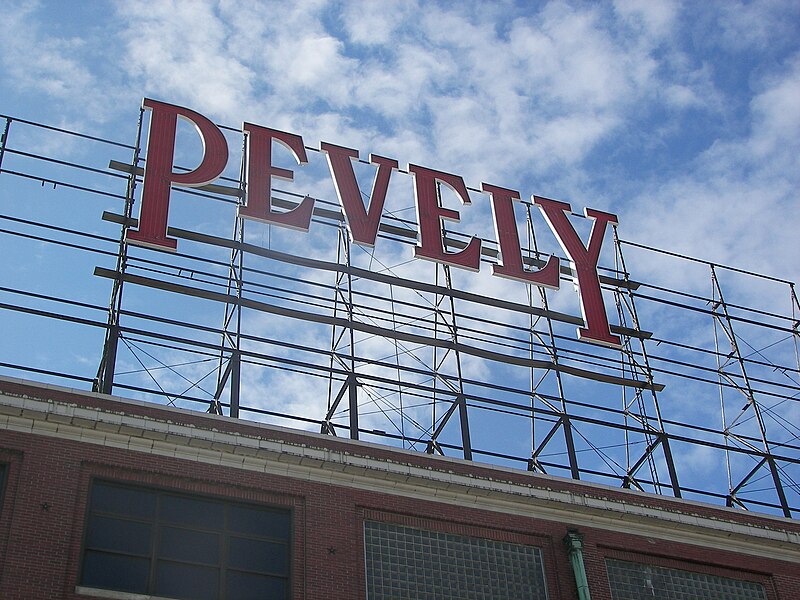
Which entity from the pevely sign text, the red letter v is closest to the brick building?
the pevely sign text

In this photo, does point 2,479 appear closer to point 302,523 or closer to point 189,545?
point 189,545

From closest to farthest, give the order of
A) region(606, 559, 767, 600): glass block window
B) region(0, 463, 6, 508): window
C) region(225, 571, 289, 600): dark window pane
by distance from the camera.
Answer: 1. region(0, 463, 6, 508): window
2. region(225, 571, 289, 600): dark window pane
3. region(606, 559, 767, 600): glass block window

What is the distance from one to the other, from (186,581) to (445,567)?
20.8 ft

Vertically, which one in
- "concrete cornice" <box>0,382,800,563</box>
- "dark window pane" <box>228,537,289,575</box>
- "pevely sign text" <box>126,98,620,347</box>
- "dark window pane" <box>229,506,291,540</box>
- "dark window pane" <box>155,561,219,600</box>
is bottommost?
"dark window pane" <box>155,561,219,600</box>

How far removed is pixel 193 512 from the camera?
27281 mm

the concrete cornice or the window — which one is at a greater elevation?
the concrete cornice

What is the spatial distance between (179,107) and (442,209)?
8.94 meters

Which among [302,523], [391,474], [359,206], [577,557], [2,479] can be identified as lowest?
[577,557]

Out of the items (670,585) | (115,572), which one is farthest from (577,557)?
(115,572)

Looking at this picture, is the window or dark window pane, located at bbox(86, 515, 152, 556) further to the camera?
dark window pane, located at bbox(86, 515, 152, 556)

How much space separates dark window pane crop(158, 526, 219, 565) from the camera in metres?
26.5

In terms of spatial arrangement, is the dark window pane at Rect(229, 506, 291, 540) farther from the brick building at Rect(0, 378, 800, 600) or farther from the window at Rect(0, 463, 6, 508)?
the window at Rect(0, 463, 6, 508)

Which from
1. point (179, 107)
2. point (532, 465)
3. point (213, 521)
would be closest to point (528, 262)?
point (532, 465)

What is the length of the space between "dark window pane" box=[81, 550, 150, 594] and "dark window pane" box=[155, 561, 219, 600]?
0.35 m
